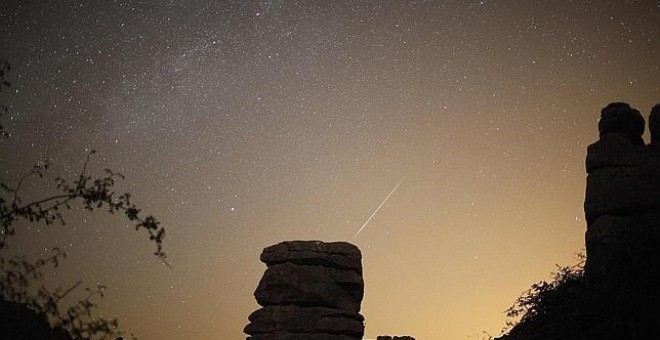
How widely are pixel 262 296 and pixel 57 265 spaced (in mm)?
26580

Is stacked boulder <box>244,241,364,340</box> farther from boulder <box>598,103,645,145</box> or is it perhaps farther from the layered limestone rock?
boulder <box>598,103,645,145</box>

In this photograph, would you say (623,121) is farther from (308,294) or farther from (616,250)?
(308,294)

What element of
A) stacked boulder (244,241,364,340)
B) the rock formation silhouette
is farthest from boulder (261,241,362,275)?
the rock formation silhouette

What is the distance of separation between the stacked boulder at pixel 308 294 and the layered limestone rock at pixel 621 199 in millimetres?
13551

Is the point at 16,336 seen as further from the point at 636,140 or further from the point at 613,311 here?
the point at 636,140

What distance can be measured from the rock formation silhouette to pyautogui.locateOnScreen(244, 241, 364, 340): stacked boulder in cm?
1024

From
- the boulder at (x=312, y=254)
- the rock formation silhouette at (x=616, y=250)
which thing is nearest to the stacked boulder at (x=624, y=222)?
the rock formation silhouette at (x=616, y=250)

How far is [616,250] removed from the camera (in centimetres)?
2111

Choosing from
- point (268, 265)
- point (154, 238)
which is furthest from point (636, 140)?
point (154, 238)

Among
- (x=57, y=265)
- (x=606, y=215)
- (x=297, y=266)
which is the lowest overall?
(x=57, y=265)

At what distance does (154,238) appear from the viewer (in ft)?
18.4

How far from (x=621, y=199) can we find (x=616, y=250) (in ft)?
7.52

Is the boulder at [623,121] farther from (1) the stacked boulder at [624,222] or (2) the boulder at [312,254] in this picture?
(2) the boulder at [312,254]

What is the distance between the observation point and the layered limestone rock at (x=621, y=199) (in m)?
20.0
